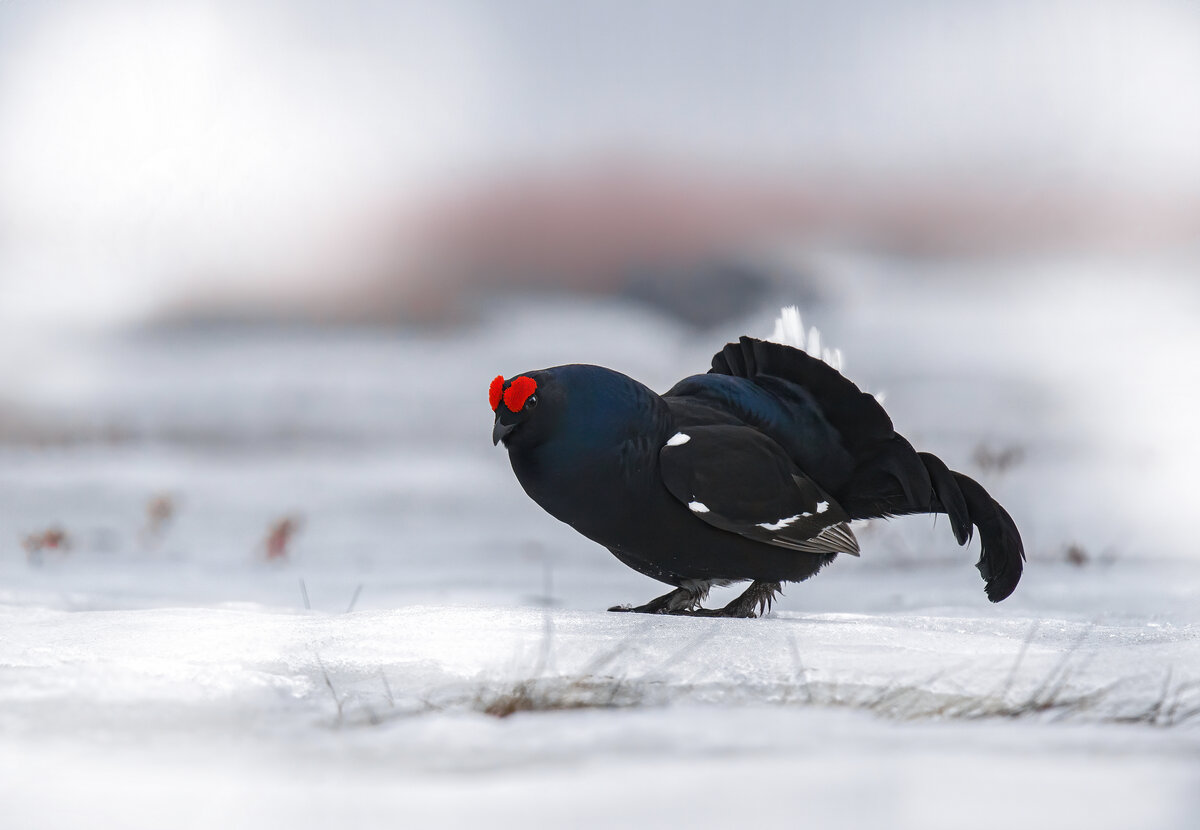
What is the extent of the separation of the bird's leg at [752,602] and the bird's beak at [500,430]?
952mm

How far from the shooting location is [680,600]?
3.89 metres

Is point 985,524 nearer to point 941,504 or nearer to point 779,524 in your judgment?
point 941,504

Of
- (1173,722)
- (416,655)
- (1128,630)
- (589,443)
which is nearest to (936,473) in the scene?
(1128,630)

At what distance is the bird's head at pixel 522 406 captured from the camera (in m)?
3.37

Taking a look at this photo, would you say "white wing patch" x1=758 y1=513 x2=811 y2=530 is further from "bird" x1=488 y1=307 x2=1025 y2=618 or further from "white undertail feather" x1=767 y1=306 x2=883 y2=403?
"white undertail feather" x1=767 y1=306 x2=883 y2=403

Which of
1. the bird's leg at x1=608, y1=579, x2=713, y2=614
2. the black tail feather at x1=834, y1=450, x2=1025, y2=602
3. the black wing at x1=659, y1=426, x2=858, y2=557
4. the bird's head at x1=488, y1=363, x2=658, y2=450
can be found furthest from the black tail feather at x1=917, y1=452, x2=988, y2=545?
the bird's head at x1=488, y1=363, x2=658, y2=450

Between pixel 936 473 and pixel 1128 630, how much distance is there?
798 mm

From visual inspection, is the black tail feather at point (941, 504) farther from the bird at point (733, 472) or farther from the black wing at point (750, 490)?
the black wing at point (750, 490)

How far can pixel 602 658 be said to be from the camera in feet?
8.23

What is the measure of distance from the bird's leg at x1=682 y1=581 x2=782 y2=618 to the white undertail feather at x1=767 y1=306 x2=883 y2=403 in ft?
2.68

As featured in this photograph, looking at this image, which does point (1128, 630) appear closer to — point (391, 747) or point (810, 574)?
point (810, 574)

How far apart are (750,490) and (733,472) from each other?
0.08 metres

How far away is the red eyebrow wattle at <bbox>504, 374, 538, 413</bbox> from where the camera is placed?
3354mm

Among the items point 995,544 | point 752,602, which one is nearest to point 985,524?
point 995,544
